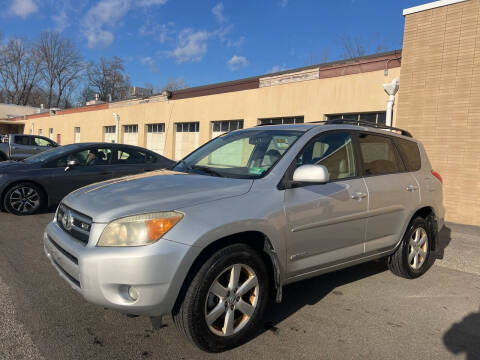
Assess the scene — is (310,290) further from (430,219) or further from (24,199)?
(24,199)

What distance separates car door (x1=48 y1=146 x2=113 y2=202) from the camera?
23.4 feet

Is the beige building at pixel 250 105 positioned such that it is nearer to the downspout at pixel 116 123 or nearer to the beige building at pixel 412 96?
the beige building at pixel 412 96

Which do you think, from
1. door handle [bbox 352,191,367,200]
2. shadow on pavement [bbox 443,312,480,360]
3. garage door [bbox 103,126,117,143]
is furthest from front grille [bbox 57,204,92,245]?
garage door [bbox 103,126,117,143]

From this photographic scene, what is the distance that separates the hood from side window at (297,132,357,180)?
0.78 metres

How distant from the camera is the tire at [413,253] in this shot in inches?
165

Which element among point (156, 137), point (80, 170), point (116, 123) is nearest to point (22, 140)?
point (156, 137)

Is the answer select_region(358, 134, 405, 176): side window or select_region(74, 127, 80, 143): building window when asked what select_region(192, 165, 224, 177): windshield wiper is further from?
select_region(74, 127, 80, 143): building window

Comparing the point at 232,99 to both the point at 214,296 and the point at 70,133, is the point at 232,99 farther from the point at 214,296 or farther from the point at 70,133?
the point at 70,133

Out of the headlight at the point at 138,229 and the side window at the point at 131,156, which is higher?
the side window at the point at 131,156

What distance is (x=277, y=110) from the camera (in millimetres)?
13289

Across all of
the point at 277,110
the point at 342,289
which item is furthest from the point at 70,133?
the point at 342,289

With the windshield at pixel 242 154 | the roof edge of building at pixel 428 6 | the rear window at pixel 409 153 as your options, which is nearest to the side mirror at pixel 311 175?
the windshield at pixel 242 154

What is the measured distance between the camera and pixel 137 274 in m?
2.29

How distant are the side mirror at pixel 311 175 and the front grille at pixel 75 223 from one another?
5.29ft
